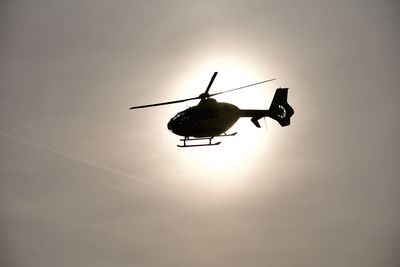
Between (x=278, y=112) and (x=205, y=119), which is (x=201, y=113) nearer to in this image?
(x=205, y=119)

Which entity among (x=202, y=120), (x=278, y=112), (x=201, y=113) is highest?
(x=278, y=112)

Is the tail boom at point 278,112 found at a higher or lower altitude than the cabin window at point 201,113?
higher

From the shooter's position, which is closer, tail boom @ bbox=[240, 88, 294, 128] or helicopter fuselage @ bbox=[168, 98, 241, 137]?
helicopter fuselage @ bbox=[168, 98, 241, 137]

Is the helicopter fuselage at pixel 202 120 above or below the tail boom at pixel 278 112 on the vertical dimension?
below

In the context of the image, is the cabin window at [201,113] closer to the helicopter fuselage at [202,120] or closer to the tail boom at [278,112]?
the helicopter fuselage at [202,120]

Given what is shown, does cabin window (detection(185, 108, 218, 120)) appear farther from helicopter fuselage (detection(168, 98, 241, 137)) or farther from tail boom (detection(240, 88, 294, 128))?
tail boom (detection(240, 88, 294, 128))

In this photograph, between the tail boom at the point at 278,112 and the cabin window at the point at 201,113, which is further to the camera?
the tail boom at the point at 278,112

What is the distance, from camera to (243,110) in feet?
171

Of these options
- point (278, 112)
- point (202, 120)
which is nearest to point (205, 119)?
point (202, 120)

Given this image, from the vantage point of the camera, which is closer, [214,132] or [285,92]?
[214,132]
